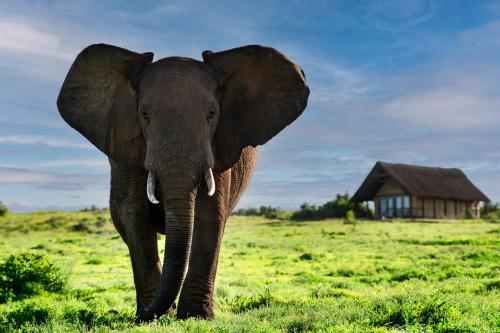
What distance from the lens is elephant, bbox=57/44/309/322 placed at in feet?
27.9

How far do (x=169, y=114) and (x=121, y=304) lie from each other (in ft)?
17.4

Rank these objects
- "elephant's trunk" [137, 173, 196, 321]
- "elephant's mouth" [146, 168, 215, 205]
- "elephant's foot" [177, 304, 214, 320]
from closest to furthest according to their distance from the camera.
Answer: "elephant's trunk" [137, 173, 196, 321]
"elephant's mouth" [146, 168, 215, 205]
"elephant's foot" [177, 304, 214, 320]

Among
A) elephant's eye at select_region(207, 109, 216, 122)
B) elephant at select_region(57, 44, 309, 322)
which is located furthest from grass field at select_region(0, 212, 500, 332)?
elephant's eye at select_region(207, 109, 216, 122)

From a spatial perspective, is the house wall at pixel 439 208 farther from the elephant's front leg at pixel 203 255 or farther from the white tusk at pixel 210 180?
the white tusk at pixel 210 180

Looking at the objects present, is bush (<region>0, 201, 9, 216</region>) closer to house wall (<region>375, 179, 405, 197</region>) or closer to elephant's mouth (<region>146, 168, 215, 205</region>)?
house wall (<region>375, 179, 405, 197</region>)

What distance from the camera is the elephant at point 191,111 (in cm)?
852

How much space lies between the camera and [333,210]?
6312cm

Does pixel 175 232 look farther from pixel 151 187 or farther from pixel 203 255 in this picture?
pixel 203 255

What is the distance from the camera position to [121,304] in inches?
479

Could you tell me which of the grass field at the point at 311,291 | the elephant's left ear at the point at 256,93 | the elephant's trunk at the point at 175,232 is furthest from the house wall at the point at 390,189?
the elephant's trunk at the point at 175,232

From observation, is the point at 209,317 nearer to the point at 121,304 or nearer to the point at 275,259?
the point at 121,304

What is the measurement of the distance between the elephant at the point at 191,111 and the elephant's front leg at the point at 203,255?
1 cm

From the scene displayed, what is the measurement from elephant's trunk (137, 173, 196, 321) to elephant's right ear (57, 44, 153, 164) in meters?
1.07

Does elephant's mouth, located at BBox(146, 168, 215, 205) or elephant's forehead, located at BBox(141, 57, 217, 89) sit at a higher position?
elephant's forehead, located at BBox(141, 57, 217, 89)
